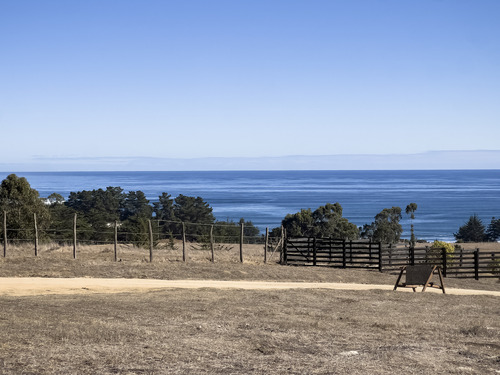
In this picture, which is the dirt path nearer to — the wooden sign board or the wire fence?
the wooden sign board

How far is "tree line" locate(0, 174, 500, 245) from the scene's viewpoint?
3462 cm

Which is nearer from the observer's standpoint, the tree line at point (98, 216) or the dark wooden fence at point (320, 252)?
the dark wooden fence at point (320, 252)

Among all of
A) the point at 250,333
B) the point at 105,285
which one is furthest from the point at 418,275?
the point at 250,333

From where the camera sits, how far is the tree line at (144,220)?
3462cm

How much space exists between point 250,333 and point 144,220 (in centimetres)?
3375

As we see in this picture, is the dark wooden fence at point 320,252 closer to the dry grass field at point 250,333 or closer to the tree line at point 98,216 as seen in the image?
the tree line at point 98,216

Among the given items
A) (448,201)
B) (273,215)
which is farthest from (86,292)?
(448,201)

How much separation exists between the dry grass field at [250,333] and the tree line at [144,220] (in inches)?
403

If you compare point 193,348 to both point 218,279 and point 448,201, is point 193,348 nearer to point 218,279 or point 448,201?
point 218,279

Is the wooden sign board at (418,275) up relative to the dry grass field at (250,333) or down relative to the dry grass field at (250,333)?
down

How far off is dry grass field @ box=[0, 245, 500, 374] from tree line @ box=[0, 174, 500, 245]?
10.2 meters

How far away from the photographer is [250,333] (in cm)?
1045

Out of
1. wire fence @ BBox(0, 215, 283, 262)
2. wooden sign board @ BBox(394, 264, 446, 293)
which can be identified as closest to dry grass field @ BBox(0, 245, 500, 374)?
wooden sign board @ BBox(394, 264, 446, 293)

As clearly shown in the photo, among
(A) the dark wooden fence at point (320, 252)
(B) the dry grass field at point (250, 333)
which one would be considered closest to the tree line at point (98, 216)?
(A) the dark wooden fence at point (320, 252)
